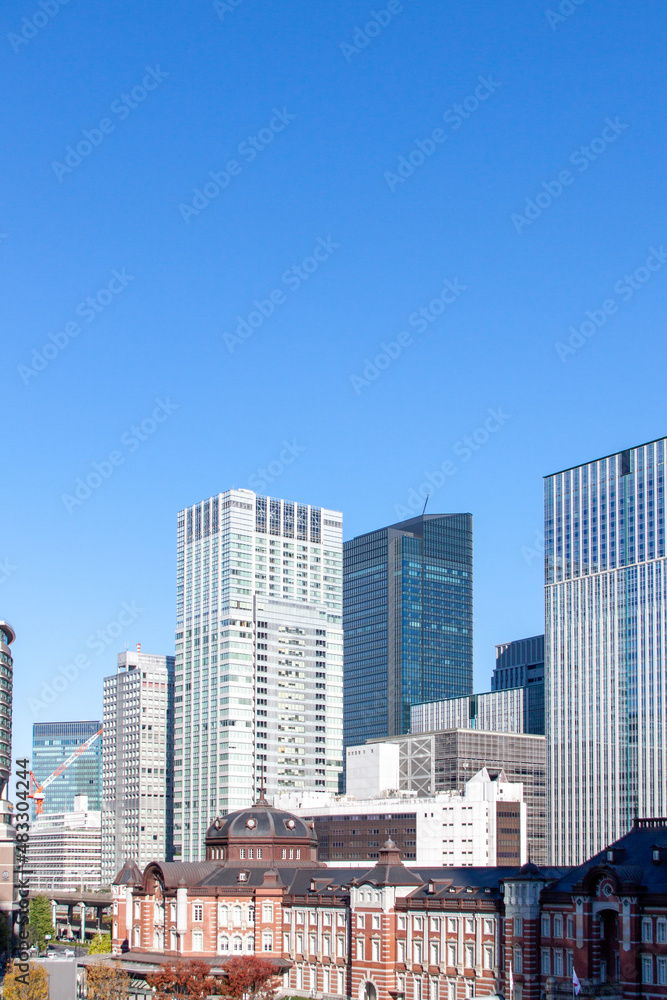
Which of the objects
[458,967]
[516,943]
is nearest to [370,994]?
[458,967]

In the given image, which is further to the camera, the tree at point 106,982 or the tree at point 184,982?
the tree at point 106,982

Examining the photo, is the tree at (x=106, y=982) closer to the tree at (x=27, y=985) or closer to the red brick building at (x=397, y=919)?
the tree at (x=27, y=985)

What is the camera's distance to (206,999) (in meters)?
137

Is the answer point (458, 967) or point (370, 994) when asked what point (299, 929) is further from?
point (458, 967)

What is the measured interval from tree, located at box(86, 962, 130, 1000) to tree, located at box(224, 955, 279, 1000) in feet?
37.5

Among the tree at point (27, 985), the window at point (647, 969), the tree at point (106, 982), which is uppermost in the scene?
the window at point (647, 969)

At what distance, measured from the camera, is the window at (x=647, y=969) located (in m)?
115

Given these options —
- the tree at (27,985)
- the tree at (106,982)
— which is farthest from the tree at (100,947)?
the tree at (27,985)

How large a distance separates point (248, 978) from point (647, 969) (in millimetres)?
45752

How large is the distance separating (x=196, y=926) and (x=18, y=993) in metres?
40.2

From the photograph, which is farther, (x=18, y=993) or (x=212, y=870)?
(x=212, y=870)

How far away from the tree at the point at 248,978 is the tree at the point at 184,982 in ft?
5.36

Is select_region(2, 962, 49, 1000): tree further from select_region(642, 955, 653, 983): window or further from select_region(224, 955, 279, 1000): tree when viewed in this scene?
select_region(642, 955, 653, 983): window

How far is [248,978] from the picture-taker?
141m
